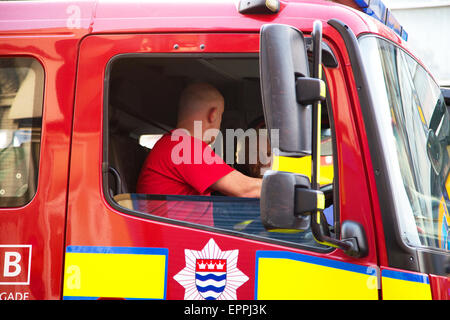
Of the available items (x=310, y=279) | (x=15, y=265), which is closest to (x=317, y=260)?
(x=310, y=279)

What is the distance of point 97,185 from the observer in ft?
6.82

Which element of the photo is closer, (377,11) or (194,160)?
(194,160)

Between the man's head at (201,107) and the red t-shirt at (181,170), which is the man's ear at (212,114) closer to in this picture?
the man's head at (201,107)

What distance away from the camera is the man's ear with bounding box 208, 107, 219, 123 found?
8.03 feet

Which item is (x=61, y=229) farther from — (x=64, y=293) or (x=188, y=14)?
(x=188, y=14)

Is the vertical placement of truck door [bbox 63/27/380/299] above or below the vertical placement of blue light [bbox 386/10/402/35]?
below

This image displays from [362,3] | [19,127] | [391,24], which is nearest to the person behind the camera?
[19,127]

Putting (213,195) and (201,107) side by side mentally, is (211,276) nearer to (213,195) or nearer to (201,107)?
(213,195)

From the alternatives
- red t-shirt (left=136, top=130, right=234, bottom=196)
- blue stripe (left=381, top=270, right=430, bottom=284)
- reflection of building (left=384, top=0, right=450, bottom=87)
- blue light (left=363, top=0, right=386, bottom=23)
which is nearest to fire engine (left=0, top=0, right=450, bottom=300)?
blue stripe (left=381, top=270, right=430, bottom=284)

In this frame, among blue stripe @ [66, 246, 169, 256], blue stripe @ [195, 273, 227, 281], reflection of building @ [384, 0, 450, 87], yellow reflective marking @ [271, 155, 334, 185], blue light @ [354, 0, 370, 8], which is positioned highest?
reflection of building @ [384, 0, 450, 87]

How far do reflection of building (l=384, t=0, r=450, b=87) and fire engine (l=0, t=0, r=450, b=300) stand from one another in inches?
358

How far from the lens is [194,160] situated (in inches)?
90.5

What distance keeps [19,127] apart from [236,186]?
0.91 m

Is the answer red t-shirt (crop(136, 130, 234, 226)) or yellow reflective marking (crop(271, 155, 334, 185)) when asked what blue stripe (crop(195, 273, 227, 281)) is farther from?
yellow reflective marking (crop(271, 155, 334, 185))
